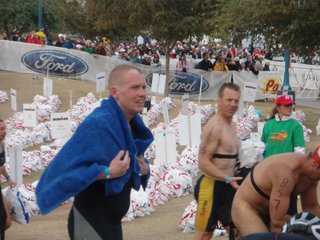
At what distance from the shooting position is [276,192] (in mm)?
5328

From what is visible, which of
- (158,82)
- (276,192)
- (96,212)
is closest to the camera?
(96,212)

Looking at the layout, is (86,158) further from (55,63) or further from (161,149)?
(55,63)

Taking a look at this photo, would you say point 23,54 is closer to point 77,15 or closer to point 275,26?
point 77,15

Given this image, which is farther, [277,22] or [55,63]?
Answer: [55,63]

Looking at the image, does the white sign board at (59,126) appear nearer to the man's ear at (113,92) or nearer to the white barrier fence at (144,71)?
the man's ear at (113,92)

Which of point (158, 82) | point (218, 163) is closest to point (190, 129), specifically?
point (158, 82)

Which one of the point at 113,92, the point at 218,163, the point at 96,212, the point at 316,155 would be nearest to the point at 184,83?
the point at 218,163

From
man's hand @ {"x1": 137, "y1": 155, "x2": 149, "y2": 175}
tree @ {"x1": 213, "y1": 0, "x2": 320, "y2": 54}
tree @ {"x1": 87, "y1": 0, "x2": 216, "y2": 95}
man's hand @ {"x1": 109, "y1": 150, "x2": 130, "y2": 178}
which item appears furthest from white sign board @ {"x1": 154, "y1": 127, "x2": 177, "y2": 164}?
tree @ {"x1": 87, "y1": 0, "x2": 216, "y2": 95}

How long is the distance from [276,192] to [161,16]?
71.3ft

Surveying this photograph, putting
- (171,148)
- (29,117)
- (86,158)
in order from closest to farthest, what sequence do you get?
(86,158), (171,148), (29,117)

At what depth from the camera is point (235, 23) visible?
20.5m

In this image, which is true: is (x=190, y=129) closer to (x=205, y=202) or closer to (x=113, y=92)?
(x=205, y=202)

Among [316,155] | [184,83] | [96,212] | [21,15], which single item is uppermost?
[316,155]

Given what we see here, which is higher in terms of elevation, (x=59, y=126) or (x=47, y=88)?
(x=59, y=126)
